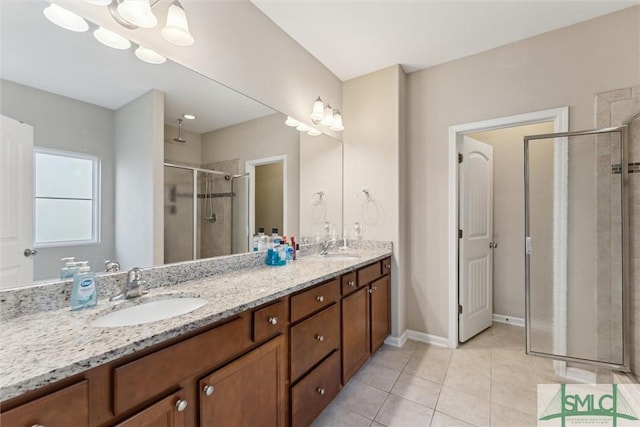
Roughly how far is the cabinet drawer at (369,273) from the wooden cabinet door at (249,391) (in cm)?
86

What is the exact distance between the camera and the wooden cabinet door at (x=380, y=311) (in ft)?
7.05

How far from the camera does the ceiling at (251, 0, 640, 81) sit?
1.84 meters

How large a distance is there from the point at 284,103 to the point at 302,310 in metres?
1.56

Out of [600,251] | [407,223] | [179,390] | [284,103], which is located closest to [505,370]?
[600,251]

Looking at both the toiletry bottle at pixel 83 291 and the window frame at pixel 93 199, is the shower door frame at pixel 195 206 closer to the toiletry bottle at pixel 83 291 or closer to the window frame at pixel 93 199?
the window frame at pixel 93 199

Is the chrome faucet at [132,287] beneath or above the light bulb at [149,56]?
beneath

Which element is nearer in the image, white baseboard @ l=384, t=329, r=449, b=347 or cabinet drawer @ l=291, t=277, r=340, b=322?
cabinet drawer @ l=291, t=277, r=340, b=322

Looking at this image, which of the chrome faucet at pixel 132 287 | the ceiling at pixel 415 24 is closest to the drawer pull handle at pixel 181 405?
the chrome faucet at pixel 132 287

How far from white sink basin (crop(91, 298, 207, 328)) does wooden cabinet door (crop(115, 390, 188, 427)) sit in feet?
1.04

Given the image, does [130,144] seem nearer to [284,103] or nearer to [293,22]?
[284,103]

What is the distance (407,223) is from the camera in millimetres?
2676

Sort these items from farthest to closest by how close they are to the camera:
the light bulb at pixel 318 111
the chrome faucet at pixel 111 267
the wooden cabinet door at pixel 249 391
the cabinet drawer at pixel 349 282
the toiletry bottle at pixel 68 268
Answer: the light bulb at pixel 318 111
the cabinet drawer at pixel 349 282
the chrome faucet at pixel 111 267
the toiletry bottle at pixel 68 268
the wooden cabinet door at pixel 249 391

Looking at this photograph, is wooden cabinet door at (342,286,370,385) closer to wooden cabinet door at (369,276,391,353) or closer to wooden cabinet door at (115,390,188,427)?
wooden cabinet door at (369,276,391,353)

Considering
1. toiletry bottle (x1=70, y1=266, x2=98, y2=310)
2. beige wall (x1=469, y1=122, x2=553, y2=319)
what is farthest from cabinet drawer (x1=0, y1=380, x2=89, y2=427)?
beige wall (x1=469, y1=122, x2=553, y2=319)
